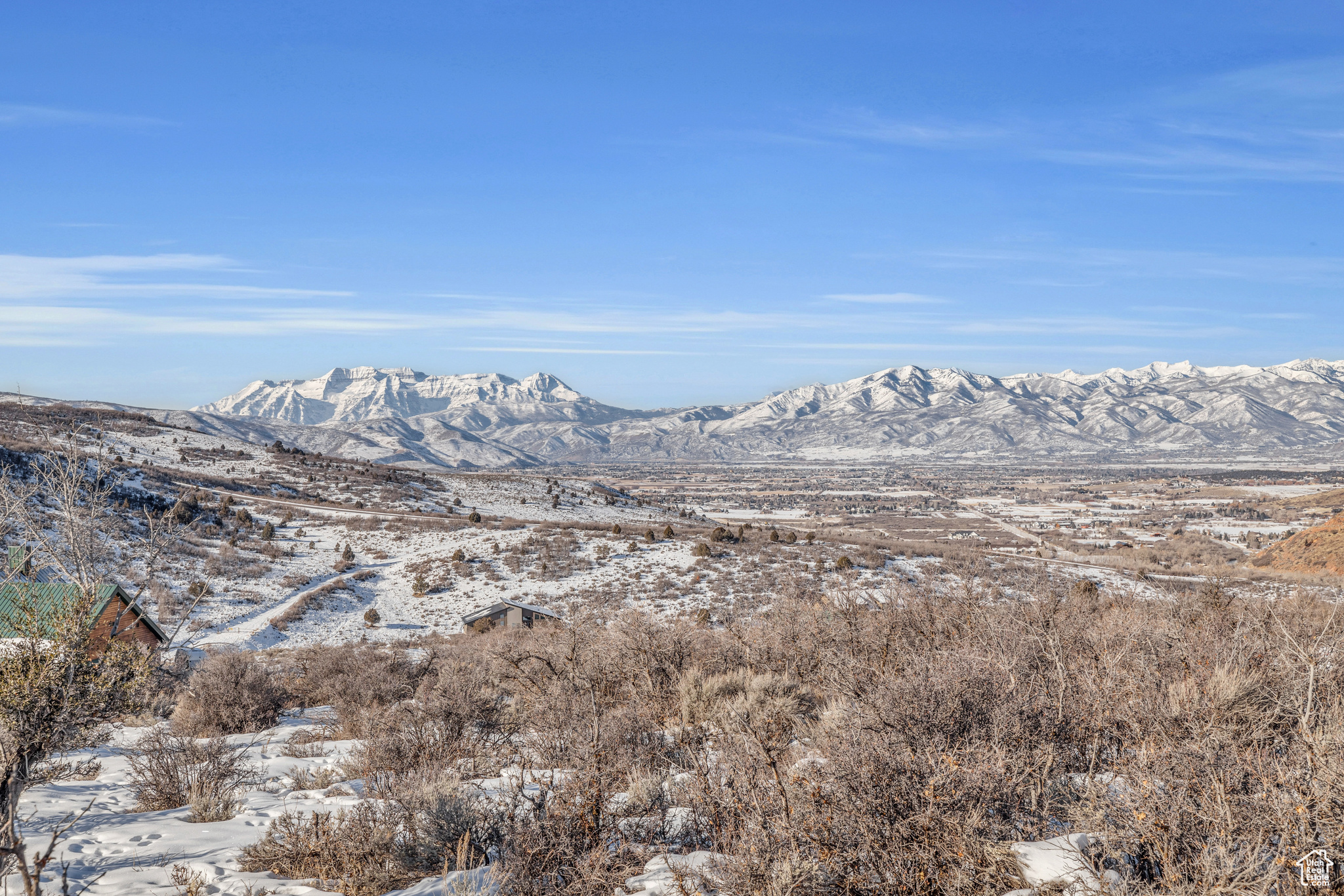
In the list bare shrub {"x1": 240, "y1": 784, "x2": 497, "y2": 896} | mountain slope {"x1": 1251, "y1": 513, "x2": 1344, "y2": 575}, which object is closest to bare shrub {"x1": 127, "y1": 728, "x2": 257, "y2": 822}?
bare shrub {"x1": 240, "y1": 784, "x2": 497, "y2": 896}

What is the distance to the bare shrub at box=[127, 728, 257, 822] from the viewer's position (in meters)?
7.21

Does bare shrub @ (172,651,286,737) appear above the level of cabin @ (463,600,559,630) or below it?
above

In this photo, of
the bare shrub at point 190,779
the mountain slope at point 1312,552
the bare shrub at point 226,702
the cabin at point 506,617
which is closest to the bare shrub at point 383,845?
the bare shrub at point 190,779

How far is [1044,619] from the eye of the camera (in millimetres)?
11141

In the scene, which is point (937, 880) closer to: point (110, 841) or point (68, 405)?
point (110, 841)

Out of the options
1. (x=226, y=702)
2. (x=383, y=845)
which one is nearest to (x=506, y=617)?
(x=226, y=702)

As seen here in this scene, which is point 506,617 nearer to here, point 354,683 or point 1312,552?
point 354,683

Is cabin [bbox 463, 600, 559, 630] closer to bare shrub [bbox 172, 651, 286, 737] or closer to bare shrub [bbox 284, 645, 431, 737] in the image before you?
bare shrub [bbox 284, 645, 431, 737]

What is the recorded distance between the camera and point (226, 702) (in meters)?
12.3

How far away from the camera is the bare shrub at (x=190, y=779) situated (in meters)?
7.21

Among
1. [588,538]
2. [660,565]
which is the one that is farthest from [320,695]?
[588,538]

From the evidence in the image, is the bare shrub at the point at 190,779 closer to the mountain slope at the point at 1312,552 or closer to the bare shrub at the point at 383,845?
the bare shrub at the point at 383,845

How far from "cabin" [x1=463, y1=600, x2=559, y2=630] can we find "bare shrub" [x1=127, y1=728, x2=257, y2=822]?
1504 centimetres

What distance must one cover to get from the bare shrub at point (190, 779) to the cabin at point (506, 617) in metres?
15.0
